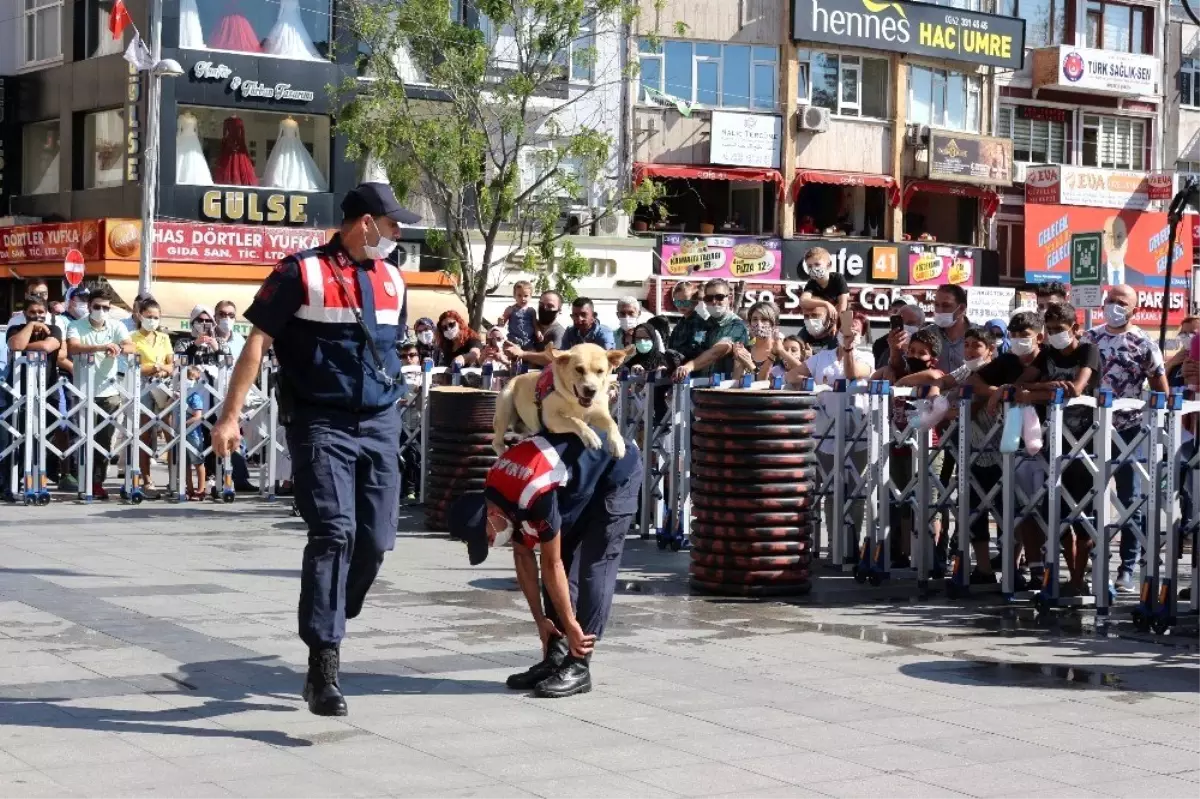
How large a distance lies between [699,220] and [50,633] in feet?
121

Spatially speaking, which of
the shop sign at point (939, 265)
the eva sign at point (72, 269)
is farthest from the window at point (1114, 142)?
the eva sign at point (72, 269)

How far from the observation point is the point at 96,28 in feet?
127

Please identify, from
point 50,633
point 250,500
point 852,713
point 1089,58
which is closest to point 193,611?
point 50,633

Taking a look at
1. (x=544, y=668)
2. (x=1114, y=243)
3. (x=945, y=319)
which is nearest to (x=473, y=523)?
(x=544, y=668)

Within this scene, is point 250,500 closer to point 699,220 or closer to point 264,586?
point 264,586

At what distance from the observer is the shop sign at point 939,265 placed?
47.4 m

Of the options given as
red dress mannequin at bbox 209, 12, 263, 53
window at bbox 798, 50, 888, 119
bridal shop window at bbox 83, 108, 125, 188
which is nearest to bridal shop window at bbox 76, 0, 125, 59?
bridal shop window at bbox 83, 108, 125, 188

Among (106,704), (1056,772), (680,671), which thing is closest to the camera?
(1056,772)

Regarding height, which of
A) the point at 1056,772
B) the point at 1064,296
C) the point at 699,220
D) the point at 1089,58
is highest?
the point at 1089,58

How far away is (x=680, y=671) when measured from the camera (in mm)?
8586

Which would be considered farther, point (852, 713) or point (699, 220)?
point (699, 220)

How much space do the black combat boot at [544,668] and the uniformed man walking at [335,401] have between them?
0.81 metres

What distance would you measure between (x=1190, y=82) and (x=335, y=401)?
5254 centimetres

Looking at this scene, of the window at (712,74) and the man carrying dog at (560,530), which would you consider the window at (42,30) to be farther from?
the man carrying dog at (560,530)
